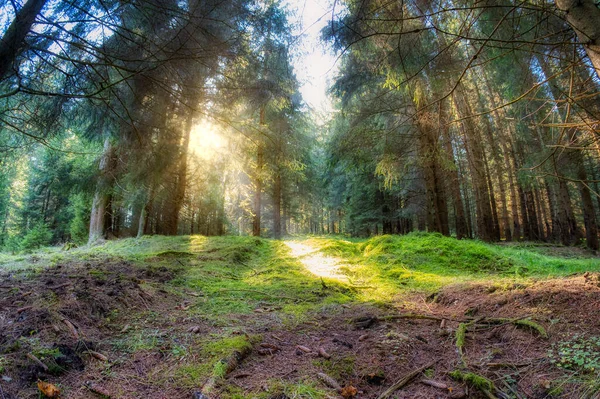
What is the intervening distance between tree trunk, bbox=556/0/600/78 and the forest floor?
6.44 ft

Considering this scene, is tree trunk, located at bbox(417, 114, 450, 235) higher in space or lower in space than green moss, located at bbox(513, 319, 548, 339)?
higher

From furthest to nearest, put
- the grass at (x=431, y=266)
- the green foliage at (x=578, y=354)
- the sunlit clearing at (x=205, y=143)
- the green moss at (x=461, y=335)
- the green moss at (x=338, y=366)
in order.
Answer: the sunlit clearing at (x=205, y=143)
the grass at (x=431, y=266)
the green moss at (x=461, y=335)
the green moss at (x=338, y=366)
the green foliage at (x=578, y=354)

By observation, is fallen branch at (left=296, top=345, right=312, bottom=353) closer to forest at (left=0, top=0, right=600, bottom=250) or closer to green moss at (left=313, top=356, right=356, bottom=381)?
green moss at (left=313, top=356, right=356, bottom=381)

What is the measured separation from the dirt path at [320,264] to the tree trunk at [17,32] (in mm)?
5118

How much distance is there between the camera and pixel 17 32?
117 inches

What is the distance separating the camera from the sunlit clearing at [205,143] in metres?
11.5

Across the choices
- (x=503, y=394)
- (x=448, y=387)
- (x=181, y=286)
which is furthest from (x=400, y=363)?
(x=181, y=286)

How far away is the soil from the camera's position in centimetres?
179

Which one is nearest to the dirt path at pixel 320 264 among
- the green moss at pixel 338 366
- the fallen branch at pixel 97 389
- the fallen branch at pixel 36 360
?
the green moss at pixel 338 366

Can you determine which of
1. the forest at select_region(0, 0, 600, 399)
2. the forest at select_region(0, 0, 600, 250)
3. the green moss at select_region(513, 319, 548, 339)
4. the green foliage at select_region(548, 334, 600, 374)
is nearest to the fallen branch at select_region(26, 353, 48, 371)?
the forest at select_region(0, 0, 600, 399)

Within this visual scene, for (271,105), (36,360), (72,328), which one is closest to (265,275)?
(72,328)

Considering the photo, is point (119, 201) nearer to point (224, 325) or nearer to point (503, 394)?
point (224, 325)

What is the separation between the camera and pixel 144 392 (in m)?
1.76

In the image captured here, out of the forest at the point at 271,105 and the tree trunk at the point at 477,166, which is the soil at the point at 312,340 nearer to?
the forest at the point at 271,105
